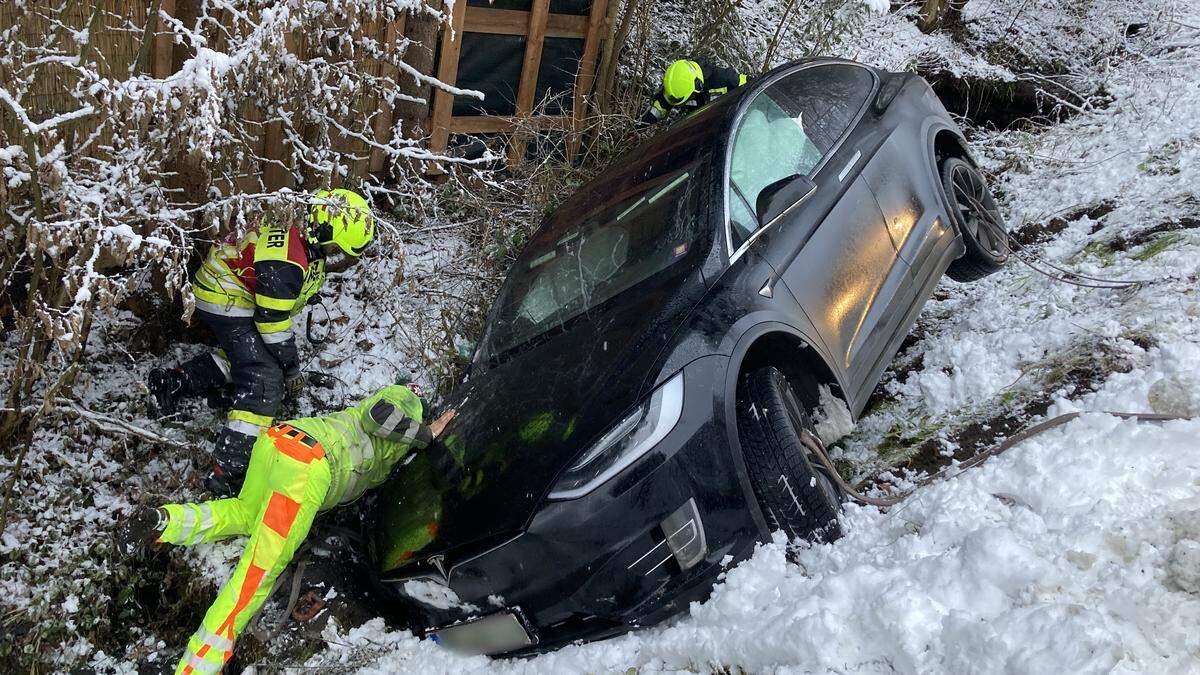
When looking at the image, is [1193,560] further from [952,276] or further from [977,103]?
[977,103]

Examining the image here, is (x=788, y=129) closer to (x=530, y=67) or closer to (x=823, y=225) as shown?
(x=823, y=225)

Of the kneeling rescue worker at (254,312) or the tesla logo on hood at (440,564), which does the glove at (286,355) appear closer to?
the kneeling rescue worker at (254,312)

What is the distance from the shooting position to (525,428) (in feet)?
10.2

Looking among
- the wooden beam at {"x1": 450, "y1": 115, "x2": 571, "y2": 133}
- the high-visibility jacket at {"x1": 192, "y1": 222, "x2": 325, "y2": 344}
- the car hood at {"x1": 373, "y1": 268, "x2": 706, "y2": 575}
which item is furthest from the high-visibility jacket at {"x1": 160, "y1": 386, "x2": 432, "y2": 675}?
the wooden beam at {"x1": 450, "y1": 115, "x2": 571, "y2": 133}

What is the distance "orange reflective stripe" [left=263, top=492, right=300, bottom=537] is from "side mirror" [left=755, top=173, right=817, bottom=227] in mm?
2181

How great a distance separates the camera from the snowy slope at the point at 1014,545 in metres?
2.17

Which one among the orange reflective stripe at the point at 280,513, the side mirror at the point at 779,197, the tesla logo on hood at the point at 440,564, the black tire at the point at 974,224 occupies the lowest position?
the orange reflective stripe at the point at 280,513

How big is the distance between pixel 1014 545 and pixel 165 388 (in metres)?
3.96

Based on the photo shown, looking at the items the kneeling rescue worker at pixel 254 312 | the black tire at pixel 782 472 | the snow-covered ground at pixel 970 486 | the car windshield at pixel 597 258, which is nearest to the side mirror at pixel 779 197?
the car windshield at pixel 597 258

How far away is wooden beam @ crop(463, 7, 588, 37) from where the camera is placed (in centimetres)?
554

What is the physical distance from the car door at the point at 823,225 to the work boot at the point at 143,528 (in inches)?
99.5

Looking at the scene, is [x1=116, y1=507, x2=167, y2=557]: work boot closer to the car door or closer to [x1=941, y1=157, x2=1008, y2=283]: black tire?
the car door

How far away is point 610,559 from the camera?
2766mm

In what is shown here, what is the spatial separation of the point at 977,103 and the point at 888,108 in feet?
11.2
